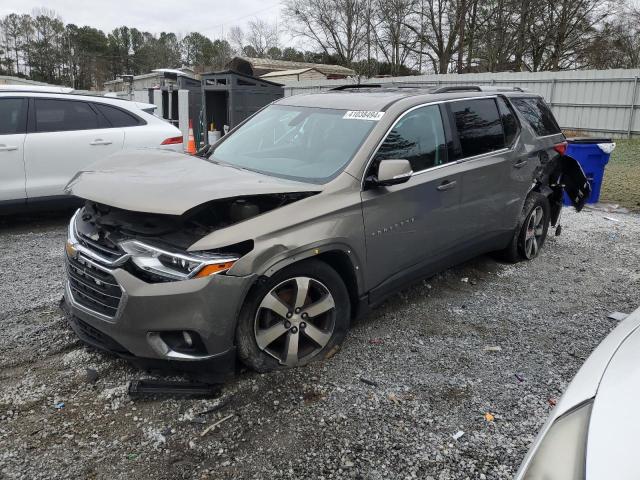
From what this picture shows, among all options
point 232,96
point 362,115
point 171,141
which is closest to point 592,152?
point 362,115

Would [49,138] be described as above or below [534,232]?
above

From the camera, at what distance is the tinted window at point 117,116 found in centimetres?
686

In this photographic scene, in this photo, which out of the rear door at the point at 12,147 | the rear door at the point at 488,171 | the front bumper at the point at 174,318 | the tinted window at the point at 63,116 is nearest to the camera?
the front bumper at the point at 174,318

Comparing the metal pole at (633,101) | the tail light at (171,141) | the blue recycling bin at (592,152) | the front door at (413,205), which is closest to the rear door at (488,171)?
the front door at (413,205)

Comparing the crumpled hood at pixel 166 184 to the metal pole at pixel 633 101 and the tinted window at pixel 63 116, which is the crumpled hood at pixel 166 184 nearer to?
the tinted window at pixel 63 116

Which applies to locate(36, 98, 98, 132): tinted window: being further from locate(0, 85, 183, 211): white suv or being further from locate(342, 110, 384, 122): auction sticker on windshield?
locate(342, 110, 384, 122): auction sticker on windshield

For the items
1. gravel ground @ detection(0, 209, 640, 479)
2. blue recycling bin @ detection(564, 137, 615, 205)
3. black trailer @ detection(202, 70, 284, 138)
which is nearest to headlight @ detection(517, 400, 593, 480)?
gravel ground @ detection(0, 209, 640, 479)

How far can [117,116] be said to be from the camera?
22.9ft

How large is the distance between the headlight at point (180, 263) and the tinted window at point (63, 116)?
436 centimetres

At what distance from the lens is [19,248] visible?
577cm

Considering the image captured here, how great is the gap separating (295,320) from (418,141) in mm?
1736

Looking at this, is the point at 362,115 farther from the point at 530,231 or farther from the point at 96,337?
the point at 530,231

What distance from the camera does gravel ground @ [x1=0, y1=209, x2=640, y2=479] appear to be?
2580 mm

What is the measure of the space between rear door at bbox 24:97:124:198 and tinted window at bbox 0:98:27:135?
11 cm
